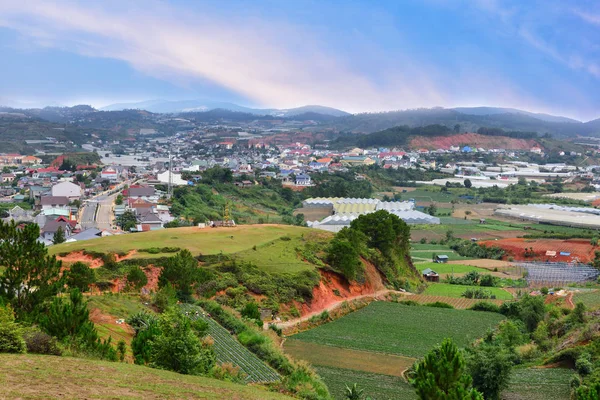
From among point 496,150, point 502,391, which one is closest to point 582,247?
point 502,391

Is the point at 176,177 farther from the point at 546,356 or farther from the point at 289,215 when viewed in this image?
the point at 546,356

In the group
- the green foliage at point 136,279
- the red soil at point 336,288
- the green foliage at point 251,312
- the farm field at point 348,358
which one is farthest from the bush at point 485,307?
the green foliage at point 136,279

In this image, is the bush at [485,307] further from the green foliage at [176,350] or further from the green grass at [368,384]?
the green foliage at [176,350]

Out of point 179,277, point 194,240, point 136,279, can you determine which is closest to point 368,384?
point 179,277

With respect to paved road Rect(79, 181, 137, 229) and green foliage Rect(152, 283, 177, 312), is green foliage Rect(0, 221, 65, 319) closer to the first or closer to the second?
green foliage Rect(152, 283, 177, 312)

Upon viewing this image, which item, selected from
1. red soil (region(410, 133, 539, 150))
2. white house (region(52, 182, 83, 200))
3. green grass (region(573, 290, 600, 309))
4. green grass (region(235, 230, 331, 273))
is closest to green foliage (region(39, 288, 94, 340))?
green grass (region(235, 230, 331, 273))

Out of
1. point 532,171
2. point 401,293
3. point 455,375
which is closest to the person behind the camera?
point 455,375

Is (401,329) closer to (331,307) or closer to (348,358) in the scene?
(331,307)
